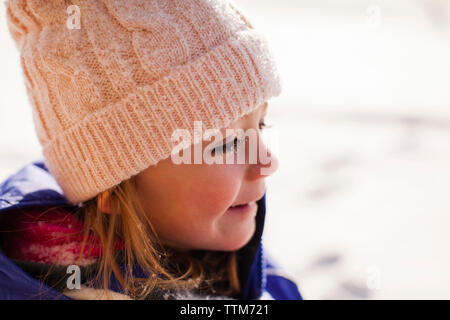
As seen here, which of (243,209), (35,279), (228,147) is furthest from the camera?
(243,209)

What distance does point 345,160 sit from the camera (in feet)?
8.41

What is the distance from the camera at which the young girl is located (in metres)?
1.02

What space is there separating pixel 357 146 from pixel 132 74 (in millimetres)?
2027

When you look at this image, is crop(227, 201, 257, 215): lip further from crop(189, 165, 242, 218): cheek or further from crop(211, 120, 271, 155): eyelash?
crop(211, 120, 271, 155): eyelash

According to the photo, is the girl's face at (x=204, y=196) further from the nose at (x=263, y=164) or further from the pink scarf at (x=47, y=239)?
the pink scarf at (x=47, y=239)

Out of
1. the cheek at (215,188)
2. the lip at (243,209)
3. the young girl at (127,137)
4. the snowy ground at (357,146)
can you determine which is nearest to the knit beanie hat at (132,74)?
the young girl at (127,137)

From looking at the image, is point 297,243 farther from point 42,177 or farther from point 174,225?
point 42,177

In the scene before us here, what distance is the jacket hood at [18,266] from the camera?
3.27 ft

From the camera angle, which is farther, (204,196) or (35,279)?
(204,196)

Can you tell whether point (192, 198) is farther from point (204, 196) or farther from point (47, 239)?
point (47, 239)

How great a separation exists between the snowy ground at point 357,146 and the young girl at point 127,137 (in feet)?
2.39

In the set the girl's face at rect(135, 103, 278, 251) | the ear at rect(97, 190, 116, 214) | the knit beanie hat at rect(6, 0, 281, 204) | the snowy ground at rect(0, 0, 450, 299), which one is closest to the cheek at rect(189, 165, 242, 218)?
the girl's face at rect(135, 103, 278, 251)

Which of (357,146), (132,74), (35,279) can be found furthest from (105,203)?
(357,146)

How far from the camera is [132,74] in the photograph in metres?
1.02
